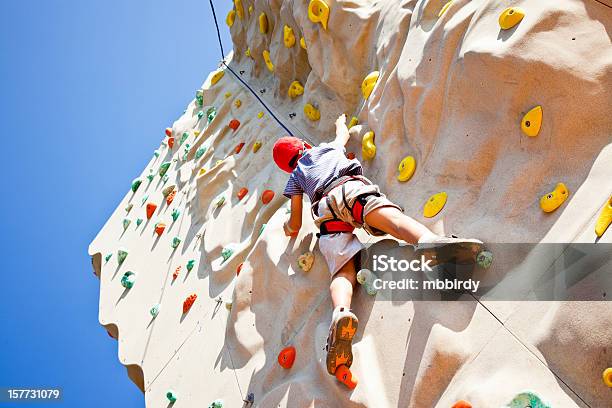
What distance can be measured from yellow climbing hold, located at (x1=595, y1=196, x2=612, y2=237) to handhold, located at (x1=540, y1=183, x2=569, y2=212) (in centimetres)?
19

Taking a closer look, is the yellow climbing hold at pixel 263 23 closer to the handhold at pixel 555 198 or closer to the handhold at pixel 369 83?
the handhold at pixel 369 83

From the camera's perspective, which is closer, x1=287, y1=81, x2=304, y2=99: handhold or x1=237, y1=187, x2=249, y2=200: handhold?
x1=237, y1=187, x2=249, y2=200: handhold

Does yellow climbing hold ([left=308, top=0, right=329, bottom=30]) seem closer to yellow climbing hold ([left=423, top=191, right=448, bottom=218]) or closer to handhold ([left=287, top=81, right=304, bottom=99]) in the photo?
handhold ([left=287, top=81, right=304, bottom=99])

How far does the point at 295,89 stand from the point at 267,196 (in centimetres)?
115

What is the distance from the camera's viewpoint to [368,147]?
2992 millimetres

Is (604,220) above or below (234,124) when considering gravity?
below

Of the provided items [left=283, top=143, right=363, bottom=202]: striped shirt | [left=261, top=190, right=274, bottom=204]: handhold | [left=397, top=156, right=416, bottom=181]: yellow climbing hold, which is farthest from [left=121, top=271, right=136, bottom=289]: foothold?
[left=397, top=156, right=416, bottom=181]: yellow climbing hold


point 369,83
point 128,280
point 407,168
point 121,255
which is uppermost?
point 121,255

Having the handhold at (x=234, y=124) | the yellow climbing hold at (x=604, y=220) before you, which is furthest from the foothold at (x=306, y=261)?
the handhold at (x=234, y=124)

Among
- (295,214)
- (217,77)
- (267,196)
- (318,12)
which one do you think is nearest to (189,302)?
(267,196)

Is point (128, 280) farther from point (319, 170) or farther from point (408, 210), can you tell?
point (408, 210)

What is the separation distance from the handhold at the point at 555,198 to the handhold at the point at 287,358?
128cm

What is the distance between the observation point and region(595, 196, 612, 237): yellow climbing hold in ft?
5.60

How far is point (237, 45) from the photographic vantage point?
5930 millimetres
